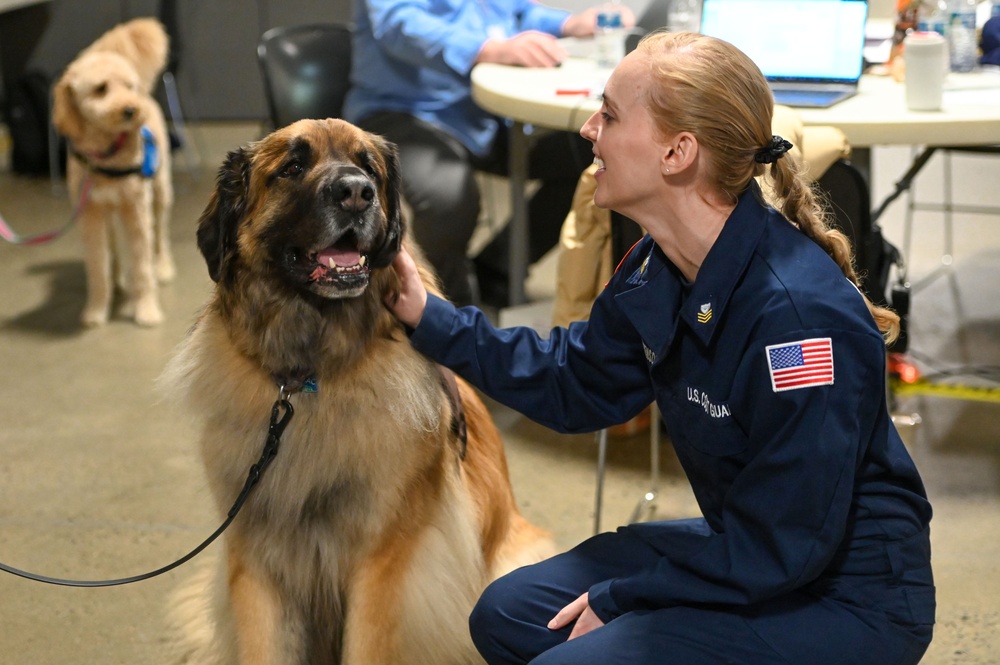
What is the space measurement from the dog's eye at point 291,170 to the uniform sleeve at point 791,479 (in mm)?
814

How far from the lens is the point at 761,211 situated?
164 centimetres

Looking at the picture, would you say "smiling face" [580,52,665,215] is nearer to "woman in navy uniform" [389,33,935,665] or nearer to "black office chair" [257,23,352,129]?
"woman in navy uniform" [389,33,935,665]

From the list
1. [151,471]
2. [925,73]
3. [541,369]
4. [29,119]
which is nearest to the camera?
[541,369]

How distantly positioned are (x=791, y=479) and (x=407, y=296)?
78 cm

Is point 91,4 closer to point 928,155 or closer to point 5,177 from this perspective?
point 5,177

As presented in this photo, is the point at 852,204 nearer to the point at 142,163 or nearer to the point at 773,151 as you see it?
the point at 773,151

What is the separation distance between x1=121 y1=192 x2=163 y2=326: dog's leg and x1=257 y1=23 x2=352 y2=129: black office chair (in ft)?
2.76

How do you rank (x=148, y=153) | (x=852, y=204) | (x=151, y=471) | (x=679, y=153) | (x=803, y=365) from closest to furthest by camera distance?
(x=803, y=365) → (x=679, y=153) → (x=852, y=204) → (x=151, y=471) → (x=148, y=153)

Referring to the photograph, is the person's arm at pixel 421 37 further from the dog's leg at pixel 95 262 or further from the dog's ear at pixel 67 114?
the dog's leg at pixel 95 262

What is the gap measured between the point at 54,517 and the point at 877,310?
91.4 inches

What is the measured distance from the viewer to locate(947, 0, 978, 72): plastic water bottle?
3.56 m

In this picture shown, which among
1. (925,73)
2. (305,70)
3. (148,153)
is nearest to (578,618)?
(925,73)

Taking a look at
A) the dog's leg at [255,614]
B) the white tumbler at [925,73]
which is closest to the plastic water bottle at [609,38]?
the white tumbler at [925,73]

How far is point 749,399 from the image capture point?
1.59 metres
